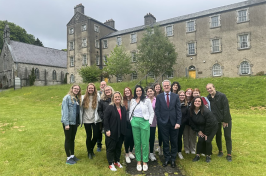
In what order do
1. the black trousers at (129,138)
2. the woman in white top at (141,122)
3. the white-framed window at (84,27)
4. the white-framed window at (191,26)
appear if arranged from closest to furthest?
the woman in white top at (141,122) → the black trousers at (129,138) → the white-framed window at (191,26) → the white-framed window at (84,27)

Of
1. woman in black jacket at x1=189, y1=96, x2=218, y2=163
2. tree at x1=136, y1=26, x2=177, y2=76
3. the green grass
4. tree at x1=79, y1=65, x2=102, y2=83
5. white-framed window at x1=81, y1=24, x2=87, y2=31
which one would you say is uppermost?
white-framed window at x1=81, y1=24, x2=87, y2=31

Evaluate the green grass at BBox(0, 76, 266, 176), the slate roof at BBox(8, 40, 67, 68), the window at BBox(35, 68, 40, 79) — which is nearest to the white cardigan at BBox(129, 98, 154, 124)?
the green grass at BBox(0, 76, 266, 176)

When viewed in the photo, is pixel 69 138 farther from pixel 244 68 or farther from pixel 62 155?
pixel 244 68

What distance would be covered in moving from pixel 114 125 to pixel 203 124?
2.46 metres

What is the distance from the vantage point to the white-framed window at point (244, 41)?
874 inches

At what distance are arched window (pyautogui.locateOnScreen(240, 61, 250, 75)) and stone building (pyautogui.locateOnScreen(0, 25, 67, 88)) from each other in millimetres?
38676

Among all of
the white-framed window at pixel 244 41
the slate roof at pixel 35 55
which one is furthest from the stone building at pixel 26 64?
the white-framed window at pixel 244 41

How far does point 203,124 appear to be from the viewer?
4902mm

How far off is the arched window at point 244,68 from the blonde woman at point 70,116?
23.5 m

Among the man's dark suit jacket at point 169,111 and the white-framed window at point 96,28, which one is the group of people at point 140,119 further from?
the white-framed window at point 96,28

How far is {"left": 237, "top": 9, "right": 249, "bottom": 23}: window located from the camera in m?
22.2

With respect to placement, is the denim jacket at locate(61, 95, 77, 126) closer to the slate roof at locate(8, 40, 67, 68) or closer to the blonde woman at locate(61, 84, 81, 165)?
the blonde woman at locate(61, 84, 81, 165)

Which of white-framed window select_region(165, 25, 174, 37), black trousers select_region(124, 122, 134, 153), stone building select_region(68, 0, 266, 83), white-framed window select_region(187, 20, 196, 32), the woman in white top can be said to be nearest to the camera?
the woman in white top

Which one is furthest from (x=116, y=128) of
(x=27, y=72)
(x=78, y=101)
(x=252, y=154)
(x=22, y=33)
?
(x=22, y=33)
